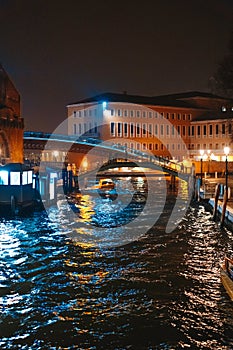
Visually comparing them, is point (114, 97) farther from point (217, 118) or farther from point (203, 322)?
point (203, 322)

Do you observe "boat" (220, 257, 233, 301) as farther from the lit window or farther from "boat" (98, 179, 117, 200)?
"boat" (98, 179, 117, 200)

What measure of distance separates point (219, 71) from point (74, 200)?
11.1 metres

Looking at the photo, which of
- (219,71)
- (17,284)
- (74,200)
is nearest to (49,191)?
(74,200)

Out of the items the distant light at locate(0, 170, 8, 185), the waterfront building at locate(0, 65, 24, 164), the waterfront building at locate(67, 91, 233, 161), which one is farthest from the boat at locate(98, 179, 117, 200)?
the waterfront building at locate(67, 91, 233, 161)

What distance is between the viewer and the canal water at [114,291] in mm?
8664

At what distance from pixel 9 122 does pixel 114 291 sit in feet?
78.3

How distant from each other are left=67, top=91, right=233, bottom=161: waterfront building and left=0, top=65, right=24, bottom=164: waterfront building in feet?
100

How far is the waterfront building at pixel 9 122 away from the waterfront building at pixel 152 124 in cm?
3053

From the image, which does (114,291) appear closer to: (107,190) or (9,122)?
(9,122)

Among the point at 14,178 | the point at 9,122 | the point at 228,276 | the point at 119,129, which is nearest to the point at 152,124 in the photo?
the point at 119,129

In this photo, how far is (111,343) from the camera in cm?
842

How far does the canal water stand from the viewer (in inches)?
341

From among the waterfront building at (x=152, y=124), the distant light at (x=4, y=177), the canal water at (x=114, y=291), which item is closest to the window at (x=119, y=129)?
the waterfront building at (x=152, y=124)

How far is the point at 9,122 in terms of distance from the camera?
1304 inches
